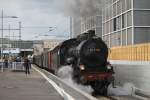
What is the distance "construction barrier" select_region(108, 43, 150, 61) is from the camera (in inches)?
1072

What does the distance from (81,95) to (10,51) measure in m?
75.7

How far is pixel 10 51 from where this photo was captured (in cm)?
8938

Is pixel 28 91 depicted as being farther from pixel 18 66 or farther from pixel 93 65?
pixel 18 66

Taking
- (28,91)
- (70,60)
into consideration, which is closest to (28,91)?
(28,91)

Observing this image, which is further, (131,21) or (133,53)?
(131,21)

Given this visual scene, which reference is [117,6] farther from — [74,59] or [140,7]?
[74,59]

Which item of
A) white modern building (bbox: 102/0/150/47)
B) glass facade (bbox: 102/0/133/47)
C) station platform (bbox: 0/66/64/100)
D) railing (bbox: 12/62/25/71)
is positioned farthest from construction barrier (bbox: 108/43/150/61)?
railing (bbox: 12/62/25/71)

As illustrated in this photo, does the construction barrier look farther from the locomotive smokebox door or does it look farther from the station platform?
the station platform

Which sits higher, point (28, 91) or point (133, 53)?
point (133, 53)

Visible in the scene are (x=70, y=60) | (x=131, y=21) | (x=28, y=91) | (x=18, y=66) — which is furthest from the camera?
(x=18, y=66)

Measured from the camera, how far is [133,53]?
99.7 ft

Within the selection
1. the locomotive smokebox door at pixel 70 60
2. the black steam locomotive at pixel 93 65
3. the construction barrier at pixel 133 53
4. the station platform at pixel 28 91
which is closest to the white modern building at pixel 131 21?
the construction barrier at pixel 133 53

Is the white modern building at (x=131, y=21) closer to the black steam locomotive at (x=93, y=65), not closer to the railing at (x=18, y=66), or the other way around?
the railing at (x=18, y=66)

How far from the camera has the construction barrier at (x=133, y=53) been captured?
27228mm
